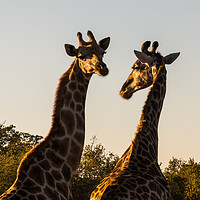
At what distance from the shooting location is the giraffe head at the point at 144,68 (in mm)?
11414

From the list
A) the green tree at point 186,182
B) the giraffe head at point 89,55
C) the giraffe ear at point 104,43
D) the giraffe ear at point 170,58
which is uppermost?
the green tree at point 186,182

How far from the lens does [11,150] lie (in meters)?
31.3

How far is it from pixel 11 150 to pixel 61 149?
23.3 metres

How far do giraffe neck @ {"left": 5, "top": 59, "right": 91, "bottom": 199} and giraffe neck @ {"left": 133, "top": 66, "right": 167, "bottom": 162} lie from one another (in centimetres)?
161

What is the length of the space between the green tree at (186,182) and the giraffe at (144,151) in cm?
2305

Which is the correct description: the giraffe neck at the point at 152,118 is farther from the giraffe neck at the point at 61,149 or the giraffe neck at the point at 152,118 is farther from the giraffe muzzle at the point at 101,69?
the giraffe muzzle at the point at 101,69

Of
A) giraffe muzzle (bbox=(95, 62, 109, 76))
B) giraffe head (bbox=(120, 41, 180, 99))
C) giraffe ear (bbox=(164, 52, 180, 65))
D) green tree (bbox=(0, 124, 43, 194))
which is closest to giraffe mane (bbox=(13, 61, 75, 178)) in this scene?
giraffe muzzle (bbox=(95, 62, 109, 76))

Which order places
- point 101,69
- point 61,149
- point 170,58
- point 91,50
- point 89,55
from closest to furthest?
point 61,149
point 101,69
point 89,55
point 91,50
point 170,58

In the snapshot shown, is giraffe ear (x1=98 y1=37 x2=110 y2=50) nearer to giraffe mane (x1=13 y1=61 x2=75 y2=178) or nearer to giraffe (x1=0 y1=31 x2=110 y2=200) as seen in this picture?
giraffe (x1=0 y1=31 x2=110 y2=200)

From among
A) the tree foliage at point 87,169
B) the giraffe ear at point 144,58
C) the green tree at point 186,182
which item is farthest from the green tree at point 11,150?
the giraffe ear at point 144,58

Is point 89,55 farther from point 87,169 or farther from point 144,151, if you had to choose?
point 87,169

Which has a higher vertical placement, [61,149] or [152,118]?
[152,118]

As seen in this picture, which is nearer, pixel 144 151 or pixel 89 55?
pixel 89 55

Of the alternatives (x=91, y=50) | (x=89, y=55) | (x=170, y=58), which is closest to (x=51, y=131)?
(x=89, y=55)
